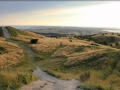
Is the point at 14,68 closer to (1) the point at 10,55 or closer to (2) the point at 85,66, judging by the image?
(2) the point at 85,66

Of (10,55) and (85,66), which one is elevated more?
(85,66)

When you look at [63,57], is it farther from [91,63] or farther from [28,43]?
[28,43]

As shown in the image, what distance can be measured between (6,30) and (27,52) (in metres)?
27.1

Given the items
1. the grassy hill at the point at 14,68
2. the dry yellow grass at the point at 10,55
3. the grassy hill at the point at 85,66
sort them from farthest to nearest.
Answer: the dry yellow grass at the point at 10,55, the grassy hill at the point at 85,66, the grassy hill at the point at 14,68

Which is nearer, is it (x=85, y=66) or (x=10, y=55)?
(x=85, y=66)

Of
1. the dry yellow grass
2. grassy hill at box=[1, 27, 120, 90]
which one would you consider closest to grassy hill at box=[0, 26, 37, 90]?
the dry yellow grass

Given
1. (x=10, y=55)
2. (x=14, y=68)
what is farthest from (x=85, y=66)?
(x=10, y=55)

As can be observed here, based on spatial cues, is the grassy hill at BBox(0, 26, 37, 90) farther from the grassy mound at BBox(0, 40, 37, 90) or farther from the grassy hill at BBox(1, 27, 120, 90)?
the grassy hill at BBox(1, 27, 120, 90)

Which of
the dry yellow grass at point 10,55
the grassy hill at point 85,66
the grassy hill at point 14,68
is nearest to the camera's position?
the grassy hill at point 14,68

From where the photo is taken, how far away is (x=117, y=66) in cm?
3522

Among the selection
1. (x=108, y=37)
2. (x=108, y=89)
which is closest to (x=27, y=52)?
(x=108, y=89)

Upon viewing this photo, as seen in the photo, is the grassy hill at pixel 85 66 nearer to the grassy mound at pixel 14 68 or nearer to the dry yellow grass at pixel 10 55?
the grassy mound at pixel 14 68

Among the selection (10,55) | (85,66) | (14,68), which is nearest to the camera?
(14,68)

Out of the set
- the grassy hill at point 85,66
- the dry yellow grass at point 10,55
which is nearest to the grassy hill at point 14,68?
the dry yellow grass at point 10,55
